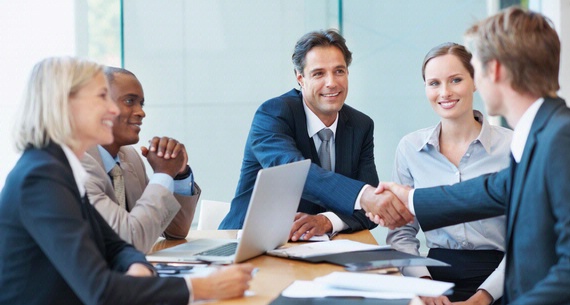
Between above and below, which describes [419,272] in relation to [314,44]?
below

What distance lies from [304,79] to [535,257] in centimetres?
193

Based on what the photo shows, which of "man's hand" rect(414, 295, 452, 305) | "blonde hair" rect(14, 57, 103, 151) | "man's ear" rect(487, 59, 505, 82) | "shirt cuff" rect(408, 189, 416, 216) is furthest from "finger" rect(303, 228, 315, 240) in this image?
"blonde hair" rect(14, 57, 103, 151)

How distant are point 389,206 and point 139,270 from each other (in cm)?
127

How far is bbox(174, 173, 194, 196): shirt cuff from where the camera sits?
10.1 ft

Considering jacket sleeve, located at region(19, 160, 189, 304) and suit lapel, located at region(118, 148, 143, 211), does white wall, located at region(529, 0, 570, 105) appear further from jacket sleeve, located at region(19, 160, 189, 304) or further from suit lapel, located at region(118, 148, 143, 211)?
jacket sleeve, located at region(19, 160, 189, 304)

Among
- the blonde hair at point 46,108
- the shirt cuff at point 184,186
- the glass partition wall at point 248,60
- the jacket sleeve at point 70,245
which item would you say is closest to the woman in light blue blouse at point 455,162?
the shirt cuff at point 184,186

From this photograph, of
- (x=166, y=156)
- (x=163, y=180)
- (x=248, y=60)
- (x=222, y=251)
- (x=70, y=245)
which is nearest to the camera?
(x=70, y=245)

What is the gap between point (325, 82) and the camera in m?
3.57

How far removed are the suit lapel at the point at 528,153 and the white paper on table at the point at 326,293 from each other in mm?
361

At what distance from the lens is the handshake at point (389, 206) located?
118 inches

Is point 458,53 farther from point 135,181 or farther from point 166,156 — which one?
point 135,181

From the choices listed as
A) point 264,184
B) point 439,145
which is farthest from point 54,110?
point 439,145

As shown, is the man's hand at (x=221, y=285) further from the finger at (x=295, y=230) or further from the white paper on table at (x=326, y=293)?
the finger at (x=295, y=230)

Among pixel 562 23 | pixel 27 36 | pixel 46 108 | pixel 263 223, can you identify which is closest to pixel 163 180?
pixel 263 223
